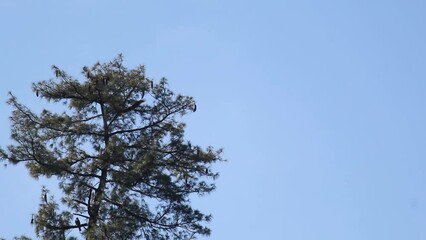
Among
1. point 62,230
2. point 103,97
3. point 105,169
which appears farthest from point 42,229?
point 103,97

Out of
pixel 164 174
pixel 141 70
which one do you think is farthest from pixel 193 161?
pixel 141 70

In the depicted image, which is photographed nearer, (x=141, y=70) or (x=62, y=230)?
(x=62, y=230)

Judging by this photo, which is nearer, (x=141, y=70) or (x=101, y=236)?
(x=101, y=236)

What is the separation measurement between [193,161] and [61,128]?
414 centimetres

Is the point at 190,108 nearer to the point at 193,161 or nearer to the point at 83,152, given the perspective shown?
the point at 193,161

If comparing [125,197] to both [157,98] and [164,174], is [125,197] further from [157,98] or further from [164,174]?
[157,98]

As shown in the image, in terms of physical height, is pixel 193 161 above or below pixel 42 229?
Result: above

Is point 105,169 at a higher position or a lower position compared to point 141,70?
lower

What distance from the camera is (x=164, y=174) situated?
3097 centimetres

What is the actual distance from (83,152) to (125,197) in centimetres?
193

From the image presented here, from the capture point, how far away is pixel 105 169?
30531mm

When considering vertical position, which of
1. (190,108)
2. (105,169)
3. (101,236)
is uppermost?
(190,108)

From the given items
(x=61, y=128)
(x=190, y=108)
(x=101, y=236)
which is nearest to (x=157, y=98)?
(x=190, y=108)

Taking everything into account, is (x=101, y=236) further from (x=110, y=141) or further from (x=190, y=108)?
(x=190, y=108)
